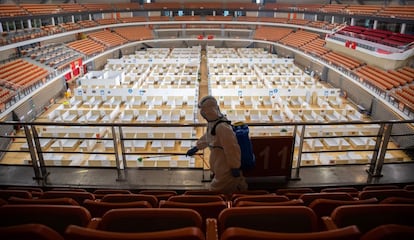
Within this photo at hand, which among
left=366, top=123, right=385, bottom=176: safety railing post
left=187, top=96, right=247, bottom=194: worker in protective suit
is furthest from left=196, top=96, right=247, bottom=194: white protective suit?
left=366, top=123, right=385, bottom=176: safety railing post

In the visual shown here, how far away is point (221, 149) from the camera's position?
220 centimetres

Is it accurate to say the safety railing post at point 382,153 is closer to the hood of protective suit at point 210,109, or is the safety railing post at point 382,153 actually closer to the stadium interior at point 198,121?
the stadium interior at point 198,121

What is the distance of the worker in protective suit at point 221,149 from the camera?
208 cm

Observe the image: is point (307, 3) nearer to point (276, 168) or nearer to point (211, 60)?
A: point (211, 60)

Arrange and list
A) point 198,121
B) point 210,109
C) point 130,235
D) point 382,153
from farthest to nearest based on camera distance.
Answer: point 198,121 → point 382,153 → point 210,109 → point 130,235

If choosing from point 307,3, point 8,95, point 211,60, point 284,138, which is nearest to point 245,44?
point 307,3

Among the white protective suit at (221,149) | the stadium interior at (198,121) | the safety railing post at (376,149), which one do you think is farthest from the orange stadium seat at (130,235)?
the safety railing post at (376,149)

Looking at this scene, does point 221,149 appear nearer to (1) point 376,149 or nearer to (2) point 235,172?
(2) point 235,172

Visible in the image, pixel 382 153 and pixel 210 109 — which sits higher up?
pixel 210 109

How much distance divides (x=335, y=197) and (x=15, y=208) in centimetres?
194

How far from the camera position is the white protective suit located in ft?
6.82

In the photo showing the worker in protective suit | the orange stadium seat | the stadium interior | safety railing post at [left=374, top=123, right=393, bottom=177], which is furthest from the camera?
safety railing post at [left=374, top=123, right=393, bottom=177]

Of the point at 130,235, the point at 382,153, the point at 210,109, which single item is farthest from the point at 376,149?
the point at 130,235

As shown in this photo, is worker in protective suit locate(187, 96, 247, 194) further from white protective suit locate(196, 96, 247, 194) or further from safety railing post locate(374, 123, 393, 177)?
safety railing post locate(374, 123, 393, 177)
